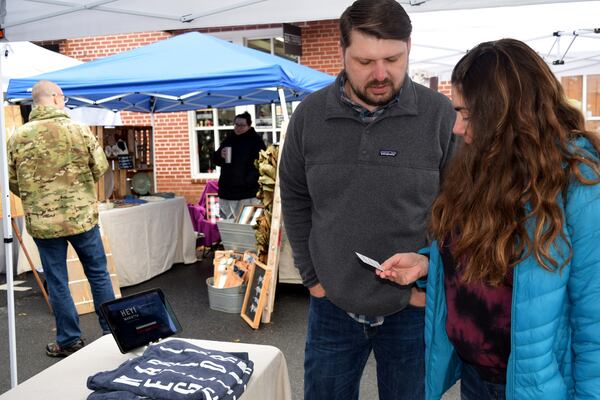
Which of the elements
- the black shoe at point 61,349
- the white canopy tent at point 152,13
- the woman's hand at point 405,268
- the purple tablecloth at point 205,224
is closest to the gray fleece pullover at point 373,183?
the woman's hand at point 405,268

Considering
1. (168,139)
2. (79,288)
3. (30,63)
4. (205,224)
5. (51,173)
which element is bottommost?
(79,288)

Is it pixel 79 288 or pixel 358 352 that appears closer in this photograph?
pixel 358 352

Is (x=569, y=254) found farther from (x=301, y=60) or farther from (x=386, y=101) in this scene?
(x=301, y=60)

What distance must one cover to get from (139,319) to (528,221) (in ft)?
4.55

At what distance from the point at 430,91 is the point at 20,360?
3.97 meters

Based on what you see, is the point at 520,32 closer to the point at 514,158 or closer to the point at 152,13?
the point at 152,13

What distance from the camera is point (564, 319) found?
4.42 ft

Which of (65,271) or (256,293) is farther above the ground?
(65,271)

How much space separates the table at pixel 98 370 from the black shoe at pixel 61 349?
264cm

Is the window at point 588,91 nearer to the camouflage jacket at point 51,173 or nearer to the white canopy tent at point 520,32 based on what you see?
the white canopy tent at point 520,32

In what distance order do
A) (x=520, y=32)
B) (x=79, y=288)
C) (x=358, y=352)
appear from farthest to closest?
(x=520, y=32) → (x=79, y=288) → (x=358, y=352)

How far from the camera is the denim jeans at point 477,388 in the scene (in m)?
1.50

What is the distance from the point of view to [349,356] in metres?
2.09

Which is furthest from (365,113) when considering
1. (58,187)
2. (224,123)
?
(224,123)
